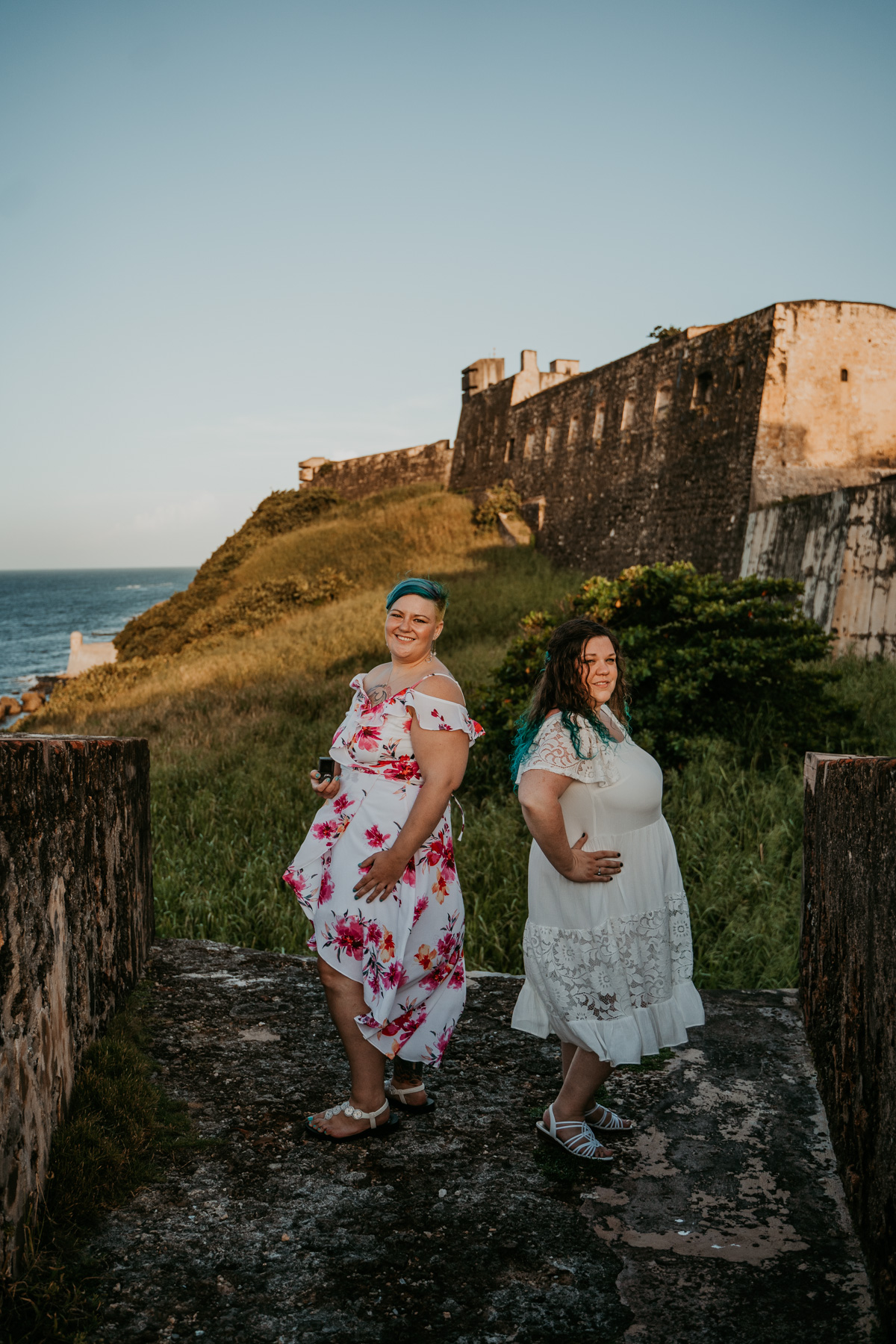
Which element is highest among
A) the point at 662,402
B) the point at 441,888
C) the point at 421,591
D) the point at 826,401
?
the point at 662,402

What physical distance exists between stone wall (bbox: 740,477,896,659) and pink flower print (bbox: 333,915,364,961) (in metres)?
8.15

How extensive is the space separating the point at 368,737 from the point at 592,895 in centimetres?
80

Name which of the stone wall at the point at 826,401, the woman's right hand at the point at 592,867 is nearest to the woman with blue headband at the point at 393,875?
the woman's right hand at the point at 592,867

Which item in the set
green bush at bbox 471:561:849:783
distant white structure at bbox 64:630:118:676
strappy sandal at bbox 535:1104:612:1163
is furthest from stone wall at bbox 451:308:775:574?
distant white structure at bbox 64:630:118:676

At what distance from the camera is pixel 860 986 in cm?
247

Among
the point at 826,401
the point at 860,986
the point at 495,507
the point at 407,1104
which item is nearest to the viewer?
the point at 860,986

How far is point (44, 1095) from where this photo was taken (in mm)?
2324

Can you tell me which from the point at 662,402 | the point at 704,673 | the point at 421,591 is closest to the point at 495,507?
the point at 662,402

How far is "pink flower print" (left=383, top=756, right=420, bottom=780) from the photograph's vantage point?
2809mm

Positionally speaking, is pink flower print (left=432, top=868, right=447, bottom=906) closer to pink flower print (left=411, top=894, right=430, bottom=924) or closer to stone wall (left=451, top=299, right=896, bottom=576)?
pink flower print (left=411, top=894, right=430, bottom=924)

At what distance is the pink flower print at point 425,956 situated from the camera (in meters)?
2.84

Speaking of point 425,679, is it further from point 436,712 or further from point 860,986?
point 860,986

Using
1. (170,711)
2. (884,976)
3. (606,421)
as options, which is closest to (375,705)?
(884,976)

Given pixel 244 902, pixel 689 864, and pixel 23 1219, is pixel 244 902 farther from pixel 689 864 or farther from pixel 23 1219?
pixel 23 1219
